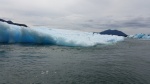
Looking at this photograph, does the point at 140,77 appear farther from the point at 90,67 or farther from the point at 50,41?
the point at 50,41

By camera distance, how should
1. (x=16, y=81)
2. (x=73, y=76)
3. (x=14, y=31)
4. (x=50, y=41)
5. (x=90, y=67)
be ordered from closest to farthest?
1. (x=16, y=81)
2. (x=73, y=76)
3. (x=90, y=67)
4. (x=14, y=31)
5. (x=50, y=41)

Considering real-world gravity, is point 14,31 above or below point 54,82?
above

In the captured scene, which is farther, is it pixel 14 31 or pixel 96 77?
pixel 14 31

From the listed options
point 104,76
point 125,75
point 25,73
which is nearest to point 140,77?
point 125,75

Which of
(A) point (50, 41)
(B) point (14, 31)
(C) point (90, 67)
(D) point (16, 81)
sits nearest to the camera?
(D) point (16, 81)

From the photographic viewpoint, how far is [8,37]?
85.9ft

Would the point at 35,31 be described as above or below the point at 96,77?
above

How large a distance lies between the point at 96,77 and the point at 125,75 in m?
2.05

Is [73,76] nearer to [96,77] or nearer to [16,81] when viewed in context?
[96,77]

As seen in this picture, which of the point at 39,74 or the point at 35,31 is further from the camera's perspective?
the point at 35,31

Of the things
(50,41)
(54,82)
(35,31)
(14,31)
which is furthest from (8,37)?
(54,82)

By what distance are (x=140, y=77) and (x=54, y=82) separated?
5385 mm

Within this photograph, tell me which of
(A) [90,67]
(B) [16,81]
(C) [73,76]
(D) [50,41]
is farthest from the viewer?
(D) [50,41]

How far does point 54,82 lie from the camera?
32.6 ft
